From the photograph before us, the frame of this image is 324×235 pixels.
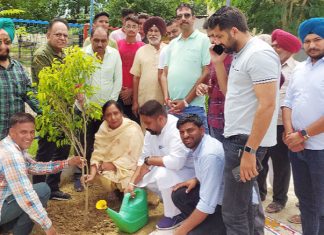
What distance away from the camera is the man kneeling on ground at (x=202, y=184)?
3268mm

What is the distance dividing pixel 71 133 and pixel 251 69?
201 cm

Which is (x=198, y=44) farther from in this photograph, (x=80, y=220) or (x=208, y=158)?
(x=80, y=220)

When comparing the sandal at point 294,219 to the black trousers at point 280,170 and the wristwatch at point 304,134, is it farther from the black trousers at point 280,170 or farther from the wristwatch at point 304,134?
the wristwatch at point 304,134

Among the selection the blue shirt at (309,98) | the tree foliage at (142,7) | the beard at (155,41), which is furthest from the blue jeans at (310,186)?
the tree foliage at (142,7)

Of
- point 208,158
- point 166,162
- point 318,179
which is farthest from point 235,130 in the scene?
point 166,162

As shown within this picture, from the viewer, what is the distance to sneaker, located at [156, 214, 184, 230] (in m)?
3.79

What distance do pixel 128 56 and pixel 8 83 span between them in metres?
1.91

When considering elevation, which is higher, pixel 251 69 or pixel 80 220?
pixel 251 69

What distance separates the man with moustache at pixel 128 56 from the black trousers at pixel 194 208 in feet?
6.22

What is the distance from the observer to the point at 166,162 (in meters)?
3.79

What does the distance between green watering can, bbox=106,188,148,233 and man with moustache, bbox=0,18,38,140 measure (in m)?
1.33

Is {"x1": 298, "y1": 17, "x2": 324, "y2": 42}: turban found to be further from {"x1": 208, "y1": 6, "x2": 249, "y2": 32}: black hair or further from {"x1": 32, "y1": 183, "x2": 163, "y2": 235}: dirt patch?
{"x1": 32, "y1": 183, "x2": 163, "y2": 235}: dirt patch

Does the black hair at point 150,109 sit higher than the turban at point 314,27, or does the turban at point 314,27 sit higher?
the turban at point 314,27

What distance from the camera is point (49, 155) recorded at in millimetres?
4387
